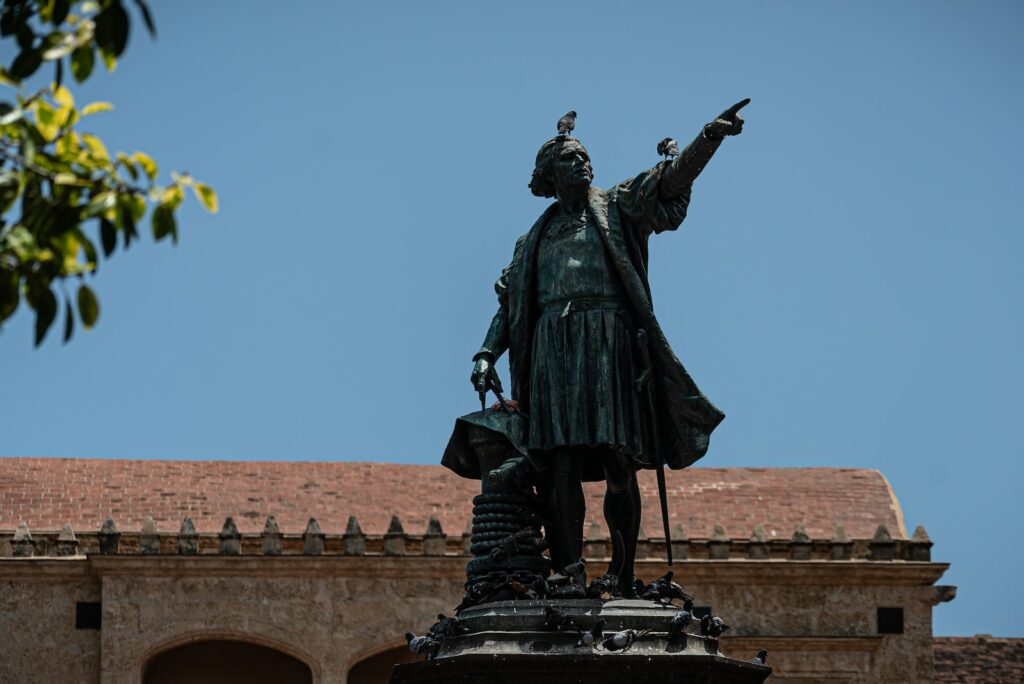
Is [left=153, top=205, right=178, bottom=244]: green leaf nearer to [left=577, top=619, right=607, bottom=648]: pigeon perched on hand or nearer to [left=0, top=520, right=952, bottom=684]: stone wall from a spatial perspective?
[left=577, top=619, right=607, bottom=648]: pigeon perched on hand

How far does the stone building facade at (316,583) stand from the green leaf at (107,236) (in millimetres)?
26243

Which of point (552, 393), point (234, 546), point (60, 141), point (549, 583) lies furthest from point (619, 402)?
point (234, 546)

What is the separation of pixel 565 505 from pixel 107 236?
4531mm

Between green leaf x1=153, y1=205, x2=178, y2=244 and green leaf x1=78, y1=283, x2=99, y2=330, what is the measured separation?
0.74 ft

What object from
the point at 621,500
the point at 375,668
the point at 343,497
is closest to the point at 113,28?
the point at 621,500

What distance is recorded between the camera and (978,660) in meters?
37.5

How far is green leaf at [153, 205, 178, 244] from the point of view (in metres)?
5.45

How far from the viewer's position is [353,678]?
33.9 meters

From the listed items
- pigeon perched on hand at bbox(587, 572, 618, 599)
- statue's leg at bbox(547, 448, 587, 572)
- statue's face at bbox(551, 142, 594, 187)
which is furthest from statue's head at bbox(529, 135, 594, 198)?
pigeon perched on hand at bbox(587, 572, 618, 599)

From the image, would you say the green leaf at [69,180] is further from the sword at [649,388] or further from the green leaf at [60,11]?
the sword at [649,388]

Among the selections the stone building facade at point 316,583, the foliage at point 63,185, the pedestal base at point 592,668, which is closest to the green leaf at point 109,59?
the foliage at point 63,185

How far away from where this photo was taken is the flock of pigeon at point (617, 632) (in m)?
8.84

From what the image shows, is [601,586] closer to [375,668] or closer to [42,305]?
[42,305]

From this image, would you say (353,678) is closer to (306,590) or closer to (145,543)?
(306,590)
